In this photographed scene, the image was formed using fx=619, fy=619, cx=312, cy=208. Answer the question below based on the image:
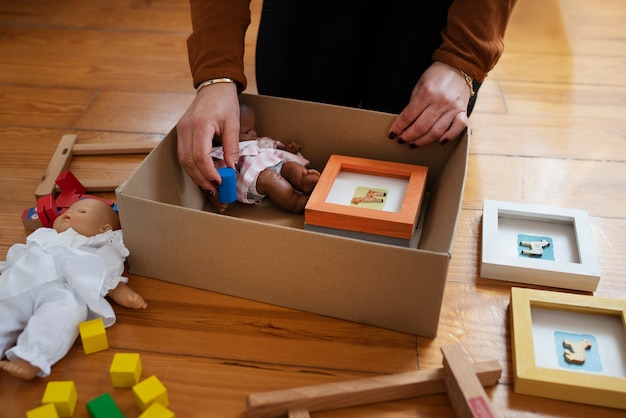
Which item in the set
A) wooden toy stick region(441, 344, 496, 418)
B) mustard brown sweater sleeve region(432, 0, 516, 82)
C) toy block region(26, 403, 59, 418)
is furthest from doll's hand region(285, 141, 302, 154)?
toy block region(26, 403, 59, 418)

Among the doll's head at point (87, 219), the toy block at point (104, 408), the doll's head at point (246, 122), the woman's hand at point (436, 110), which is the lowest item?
the toy block at point (104, 408)

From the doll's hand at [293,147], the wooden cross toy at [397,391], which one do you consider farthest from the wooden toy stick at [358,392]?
the doll's hand at [293,147]

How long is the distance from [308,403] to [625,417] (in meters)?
0.43

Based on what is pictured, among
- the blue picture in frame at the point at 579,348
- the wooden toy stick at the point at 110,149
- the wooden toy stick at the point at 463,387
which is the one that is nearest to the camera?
the wooden toy stick at the point at 463,387

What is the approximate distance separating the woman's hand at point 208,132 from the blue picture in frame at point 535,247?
0.52 m

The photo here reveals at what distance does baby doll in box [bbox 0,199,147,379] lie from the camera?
875mm

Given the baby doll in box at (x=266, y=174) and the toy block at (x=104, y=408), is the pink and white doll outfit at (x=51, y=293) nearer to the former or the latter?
the toy block at (x=104, y=408)

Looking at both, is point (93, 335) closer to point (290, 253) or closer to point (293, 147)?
point (290, 253)

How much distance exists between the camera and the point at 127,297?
3.20 feet

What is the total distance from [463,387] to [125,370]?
46 cm

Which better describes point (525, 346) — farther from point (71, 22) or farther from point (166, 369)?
point (71, 22)

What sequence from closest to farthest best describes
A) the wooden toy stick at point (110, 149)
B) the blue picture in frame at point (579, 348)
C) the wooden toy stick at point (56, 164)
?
the blue picture in frame at point (579, 348), the wooden toy stick at point (56, 164), the wooden toy stick at point (110, 149)

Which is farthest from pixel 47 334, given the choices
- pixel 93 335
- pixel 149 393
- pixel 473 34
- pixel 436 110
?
pixel 473 34

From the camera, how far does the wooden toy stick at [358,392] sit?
0.81 m
